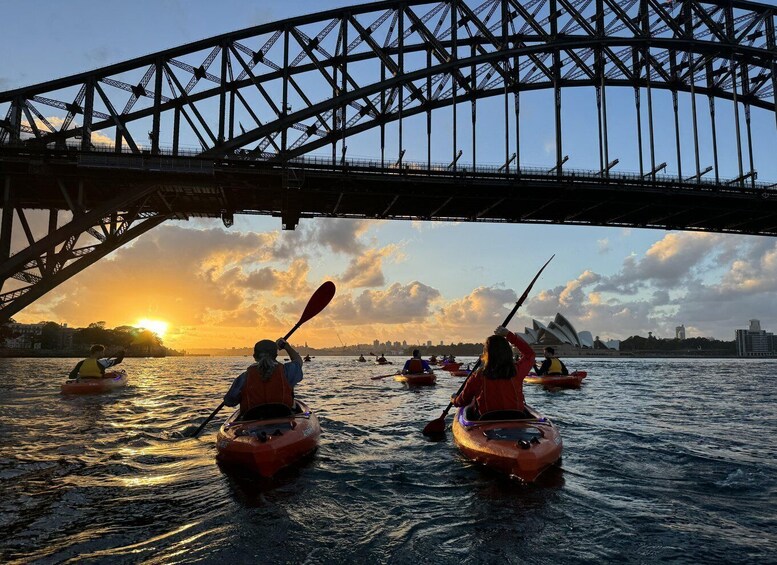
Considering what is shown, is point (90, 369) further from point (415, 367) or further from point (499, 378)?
point (499, 378)

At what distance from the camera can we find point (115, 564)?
14.0 feet

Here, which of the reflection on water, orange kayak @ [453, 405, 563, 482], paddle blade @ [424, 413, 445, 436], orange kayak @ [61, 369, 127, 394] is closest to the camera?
the reflection on water

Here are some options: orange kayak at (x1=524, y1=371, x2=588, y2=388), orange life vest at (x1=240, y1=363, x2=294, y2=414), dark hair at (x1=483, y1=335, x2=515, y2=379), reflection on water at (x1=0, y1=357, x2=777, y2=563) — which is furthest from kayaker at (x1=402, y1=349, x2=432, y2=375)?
dark hair at (x1=483, y1=335, x2=515, y2=379)

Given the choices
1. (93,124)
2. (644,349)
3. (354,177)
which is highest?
(93,124)

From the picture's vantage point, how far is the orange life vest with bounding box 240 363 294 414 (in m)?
7.91

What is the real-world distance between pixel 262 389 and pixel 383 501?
2.83 m

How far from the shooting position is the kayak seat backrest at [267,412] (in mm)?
7809

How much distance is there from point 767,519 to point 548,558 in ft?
9.49

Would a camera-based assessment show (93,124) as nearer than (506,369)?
No

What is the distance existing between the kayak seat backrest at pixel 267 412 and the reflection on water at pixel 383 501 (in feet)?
2.82

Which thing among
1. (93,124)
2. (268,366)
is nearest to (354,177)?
(93,124)

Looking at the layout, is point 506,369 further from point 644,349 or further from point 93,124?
point 644,349

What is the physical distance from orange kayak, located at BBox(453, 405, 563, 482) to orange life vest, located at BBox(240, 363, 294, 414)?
2960 millimetres

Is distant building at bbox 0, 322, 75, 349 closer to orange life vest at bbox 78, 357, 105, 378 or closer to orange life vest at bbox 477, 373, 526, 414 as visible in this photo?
orange life vest at bbox 78, 357, 105, 378
